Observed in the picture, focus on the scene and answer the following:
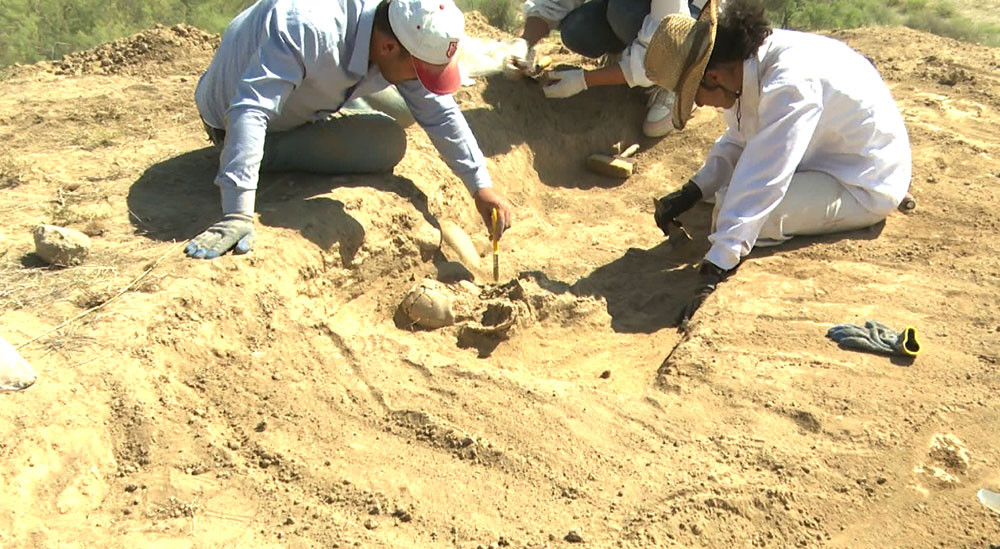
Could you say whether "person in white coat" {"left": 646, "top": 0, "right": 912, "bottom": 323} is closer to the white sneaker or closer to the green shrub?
the white sneaker

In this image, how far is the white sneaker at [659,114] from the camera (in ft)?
19.2

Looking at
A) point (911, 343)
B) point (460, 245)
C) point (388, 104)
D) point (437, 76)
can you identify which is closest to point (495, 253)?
point (460, 245)

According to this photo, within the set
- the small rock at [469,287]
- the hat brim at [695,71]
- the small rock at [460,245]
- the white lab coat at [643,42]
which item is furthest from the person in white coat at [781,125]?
the white lab coat at [643,42]

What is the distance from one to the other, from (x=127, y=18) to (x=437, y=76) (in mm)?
5181

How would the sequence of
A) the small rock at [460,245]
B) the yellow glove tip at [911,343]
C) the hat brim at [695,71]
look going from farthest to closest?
the small rock at [460,245]
the hat brim at [695,71]
the yellow glove tip at [911,343]

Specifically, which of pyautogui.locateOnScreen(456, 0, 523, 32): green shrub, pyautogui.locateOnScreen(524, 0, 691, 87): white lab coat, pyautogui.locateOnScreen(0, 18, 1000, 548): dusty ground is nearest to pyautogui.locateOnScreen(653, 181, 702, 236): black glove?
pyautogui.locateOnScreen(0, 18, 1000, 548): dusty ground

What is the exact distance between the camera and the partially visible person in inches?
142

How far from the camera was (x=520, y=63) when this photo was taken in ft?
18.8

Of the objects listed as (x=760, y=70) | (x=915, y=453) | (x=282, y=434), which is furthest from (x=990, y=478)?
(x=282, y=434)

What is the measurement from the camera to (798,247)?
4.20 m

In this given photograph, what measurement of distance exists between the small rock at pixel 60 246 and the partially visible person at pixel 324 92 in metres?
0.45

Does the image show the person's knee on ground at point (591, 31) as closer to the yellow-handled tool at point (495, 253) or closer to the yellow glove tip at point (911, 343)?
the yellow-handled tool at point (495, 253)

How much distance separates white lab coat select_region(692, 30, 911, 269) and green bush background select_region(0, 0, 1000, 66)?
4359 millimetres

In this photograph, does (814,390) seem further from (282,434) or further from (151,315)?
(151,315)
